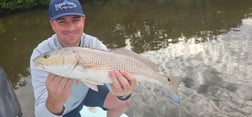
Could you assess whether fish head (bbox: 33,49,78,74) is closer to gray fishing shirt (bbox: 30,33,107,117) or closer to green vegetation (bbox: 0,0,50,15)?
gray fishing shirt (bbox: 30,33,107,117)

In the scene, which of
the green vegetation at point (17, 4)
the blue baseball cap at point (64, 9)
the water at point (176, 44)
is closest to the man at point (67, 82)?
the blue baseball cap at point (64, 9)

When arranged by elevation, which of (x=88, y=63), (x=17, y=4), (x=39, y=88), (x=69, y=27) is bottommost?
(x=17, y=4)

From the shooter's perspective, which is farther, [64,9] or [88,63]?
[64,9]

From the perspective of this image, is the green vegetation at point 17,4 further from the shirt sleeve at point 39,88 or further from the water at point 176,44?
the shirt sleeve at point 39,88

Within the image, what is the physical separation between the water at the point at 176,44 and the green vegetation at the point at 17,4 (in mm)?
440

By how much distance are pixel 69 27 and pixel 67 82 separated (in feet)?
2.33

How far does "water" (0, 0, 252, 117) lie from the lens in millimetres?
8000

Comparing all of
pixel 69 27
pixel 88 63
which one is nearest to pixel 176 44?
pixel 69 27

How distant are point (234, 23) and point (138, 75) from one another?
41.6 feet

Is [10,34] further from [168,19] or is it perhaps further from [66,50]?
[66,50]

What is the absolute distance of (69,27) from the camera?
12.6 feet

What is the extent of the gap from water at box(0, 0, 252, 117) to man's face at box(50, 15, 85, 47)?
12.7 feet

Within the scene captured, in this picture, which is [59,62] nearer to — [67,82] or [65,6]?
[67,82]

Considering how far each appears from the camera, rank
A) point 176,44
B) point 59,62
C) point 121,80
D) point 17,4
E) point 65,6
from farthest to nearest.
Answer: point 17,4, point 176,44, point 65,6, point 121,80, point 59,62
